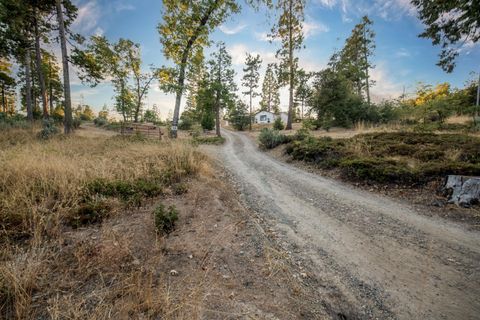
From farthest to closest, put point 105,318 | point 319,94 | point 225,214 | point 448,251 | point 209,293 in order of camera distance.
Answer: point 319,94 < point 225,214 < point 448,251 < point 209,293 < point 105,318

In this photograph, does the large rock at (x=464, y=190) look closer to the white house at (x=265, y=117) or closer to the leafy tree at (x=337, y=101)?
the leafy tree at (x=337, y=101)

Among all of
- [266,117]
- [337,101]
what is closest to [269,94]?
[266,117]

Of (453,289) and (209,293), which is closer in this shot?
(209,293)

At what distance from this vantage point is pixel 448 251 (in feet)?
10.5

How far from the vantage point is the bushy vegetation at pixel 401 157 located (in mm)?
5719

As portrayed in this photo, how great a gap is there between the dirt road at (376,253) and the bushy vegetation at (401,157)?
46.9 inches

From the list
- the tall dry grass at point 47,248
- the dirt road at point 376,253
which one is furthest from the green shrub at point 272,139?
the tall dry grass at point 47,248

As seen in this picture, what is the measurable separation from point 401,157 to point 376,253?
227 inches

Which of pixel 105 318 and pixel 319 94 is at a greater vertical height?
pixel 319 94

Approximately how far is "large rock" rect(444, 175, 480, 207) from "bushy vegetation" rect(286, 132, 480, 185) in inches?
24.9

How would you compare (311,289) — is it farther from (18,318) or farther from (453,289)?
(18,318)

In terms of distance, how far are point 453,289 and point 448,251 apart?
109 cm

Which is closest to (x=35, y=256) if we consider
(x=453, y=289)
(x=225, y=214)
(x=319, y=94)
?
Answer: (x=225, y=214)

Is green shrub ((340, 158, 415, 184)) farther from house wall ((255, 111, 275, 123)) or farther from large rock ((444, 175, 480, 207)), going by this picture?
house wall ((255, 111, 275, 123))
